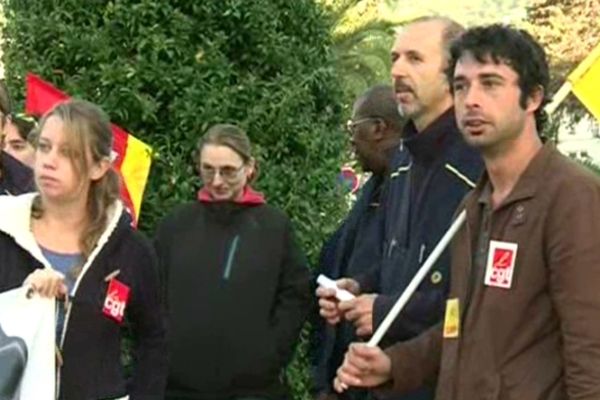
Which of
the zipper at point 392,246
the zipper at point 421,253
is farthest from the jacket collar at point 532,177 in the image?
the zipper at point 392,246

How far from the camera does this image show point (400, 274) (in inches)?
194

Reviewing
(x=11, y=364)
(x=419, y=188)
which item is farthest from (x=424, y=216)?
(x=11, y=364)

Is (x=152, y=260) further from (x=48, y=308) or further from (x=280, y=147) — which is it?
(x=280, y=147)

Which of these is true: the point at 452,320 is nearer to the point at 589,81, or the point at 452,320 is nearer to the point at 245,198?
the point at 589,81

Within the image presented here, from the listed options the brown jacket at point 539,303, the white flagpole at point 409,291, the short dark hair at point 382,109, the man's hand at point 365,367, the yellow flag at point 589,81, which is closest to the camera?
the brown jacket at point 539,303

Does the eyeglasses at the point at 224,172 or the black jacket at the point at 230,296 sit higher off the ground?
the eyeglasses at the point at 224,172

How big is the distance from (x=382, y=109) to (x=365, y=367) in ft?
6.73

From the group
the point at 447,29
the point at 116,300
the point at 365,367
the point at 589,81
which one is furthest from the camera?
the point at 589,81

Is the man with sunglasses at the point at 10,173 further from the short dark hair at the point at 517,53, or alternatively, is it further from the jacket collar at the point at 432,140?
the short dark hair at the point at 517,53

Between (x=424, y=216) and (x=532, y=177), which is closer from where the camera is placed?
(x=532, y=177)

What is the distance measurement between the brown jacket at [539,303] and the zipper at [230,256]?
2.39 meters

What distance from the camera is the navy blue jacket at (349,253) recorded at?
18.3 ft

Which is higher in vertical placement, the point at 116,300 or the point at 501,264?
the point at 501,264

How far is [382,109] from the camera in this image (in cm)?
616
